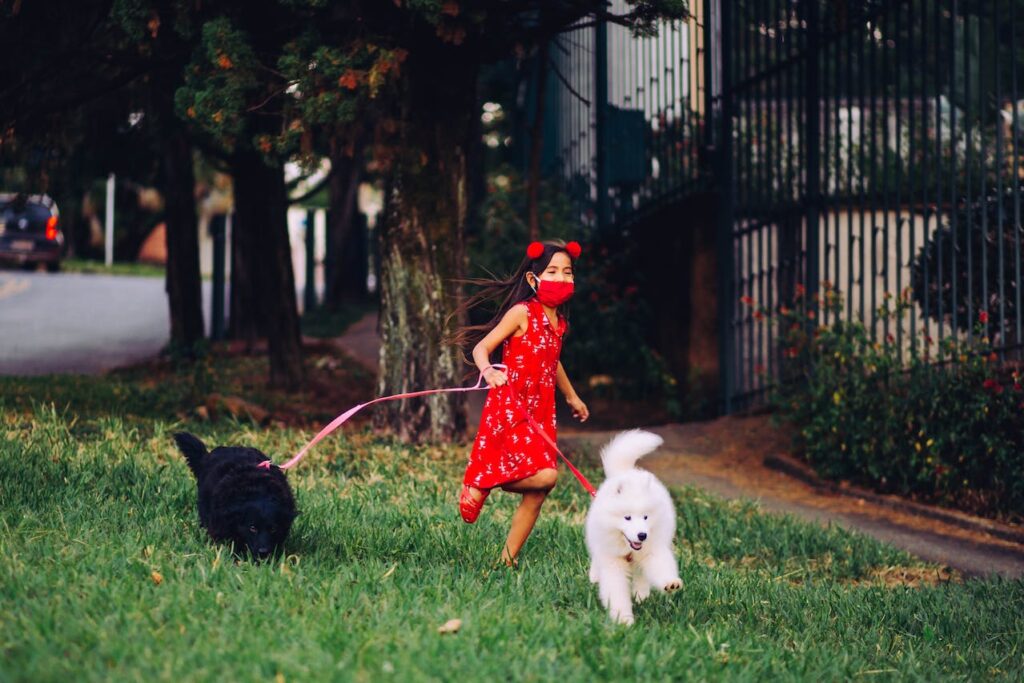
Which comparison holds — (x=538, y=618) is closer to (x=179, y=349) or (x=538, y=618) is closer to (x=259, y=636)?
(x=259, y=636)

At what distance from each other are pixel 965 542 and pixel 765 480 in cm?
226

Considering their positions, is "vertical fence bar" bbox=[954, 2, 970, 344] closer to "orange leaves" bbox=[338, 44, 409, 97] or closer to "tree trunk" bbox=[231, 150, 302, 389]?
"orange leaves" bbox=[338, 44, 409, 97]

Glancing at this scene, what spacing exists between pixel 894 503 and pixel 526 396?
14.2 ft

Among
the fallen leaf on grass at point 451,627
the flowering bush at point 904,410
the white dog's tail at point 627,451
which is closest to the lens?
the fallen leaf on grass at point 451,627

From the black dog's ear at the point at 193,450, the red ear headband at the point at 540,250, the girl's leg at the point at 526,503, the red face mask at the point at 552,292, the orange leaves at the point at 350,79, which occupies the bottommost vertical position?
the girl's leg at the point at 526,503

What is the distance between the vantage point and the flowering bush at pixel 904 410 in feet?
26.5

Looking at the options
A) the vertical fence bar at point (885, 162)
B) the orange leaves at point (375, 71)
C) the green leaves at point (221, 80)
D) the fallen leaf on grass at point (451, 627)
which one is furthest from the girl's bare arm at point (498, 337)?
the vertical fence bar at point (885, 162)

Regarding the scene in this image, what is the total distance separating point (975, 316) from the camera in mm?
8852

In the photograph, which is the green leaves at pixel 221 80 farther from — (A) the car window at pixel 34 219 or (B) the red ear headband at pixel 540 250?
(A) the car window at pixel 34 219

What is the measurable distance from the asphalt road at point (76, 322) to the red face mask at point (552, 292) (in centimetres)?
1031

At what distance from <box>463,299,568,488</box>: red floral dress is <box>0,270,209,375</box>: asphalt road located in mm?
10173

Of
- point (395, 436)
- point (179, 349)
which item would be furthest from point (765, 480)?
point (179, 349)

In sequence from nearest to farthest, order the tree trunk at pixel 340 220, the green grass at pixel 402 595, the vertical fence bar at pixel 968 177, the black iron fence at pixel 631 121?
1. the green grass at pixel 402 595
2. the vertical fence bar at pixel 968 177
3. the black iron fence at pixel 631 121
4. the tree trunk at pixel 340 220

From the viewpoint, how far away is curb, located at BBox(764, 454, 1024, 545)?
7949 mm
